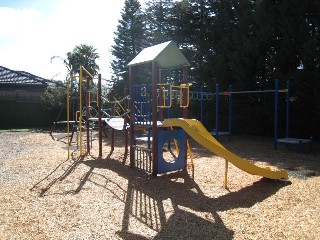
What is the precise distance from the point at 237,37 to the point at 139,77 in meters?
11.7

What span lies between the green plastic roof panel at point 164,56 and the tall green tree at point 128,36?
2302 centimetres

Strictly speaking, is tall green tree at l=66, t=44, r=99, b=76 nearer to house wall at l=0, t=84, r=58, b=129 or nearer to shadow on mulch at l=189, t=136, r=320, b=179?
house wall at l=0, t=84, r=58, b=129

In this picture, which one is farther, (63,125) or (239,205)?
(63,125)

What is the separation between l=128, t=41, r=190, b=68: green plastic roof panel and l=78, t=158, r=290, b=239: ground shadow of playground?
91.5 inches

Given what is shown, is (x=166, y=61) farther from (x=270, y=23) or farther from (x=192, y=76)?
(x=192, y=76)

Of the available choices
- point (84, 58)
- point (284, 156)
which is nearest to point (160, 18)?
point (84, 58)

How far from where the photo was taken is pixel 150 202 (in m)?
4.82

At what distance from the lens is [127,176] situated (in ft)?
21.2

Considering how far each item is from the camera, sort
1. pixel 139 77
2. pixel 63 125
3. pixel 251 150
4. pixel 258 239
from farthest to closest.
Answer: pixel 139 77, pixel 63 125, pixel 251 150, pixel 258 239

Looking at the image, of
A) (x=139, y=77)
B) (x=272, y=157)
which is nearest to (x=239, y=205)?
(x=272, y=157)

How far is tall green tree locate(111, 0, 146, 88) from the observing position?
29594 mm

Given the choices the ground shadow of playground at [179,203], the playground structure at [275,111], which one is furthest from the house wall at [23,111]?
the ground shadow of playground at [179,203]

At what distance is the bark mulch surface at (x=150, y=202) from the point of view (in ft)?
11.9

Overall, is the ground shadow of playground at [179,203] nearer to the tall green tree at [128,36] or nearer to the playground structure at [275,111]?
the playground structure at [275,111]
